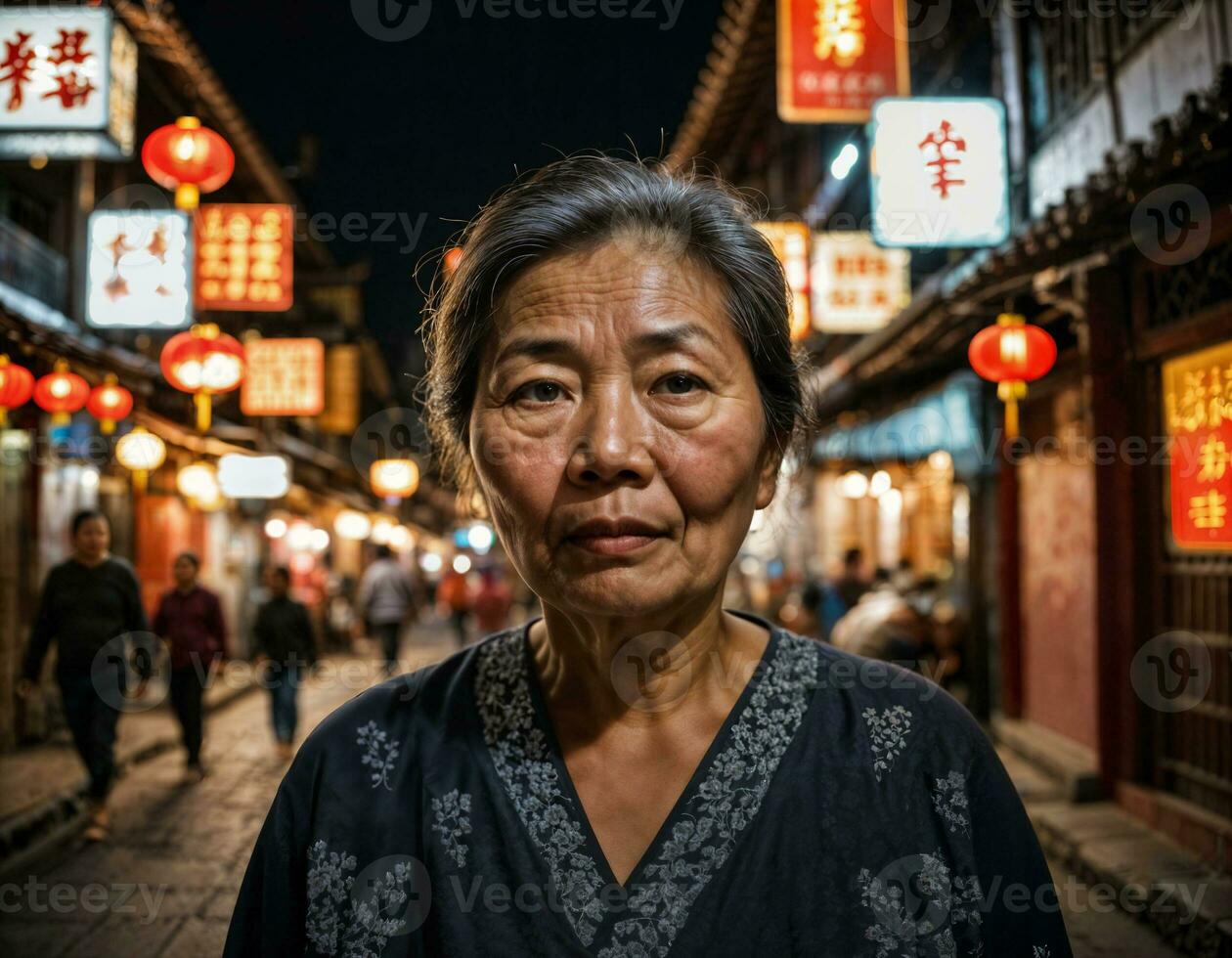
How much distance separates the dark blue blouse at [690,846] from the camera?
1719 mm

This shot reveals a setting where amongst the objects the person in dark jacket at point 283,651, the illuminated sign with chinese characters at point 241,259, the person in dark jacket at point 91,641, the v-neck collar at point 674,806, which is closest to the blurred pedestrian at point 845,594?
the person in dark jacket at point 283,651

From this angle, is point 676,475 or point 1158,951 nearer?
point 676,475

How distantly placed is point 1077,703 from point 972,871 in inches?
350

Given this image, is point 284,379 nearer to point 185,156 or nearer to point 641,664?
point 185,156

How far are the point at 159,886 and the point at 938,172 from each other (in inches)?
355

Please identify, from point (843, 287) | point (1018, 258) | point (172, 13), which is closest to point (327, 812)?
point (1018, 258)

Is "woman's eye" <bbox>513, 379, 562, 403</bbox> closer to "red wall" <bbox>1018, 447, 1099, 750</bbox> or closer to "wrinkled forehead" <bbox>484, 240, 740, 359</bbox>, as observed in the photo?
"wrinkled forehead" <bbox>484, 240, 740, 359</bbox>

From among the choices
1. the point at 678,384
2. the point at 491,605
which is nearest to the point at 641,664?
the point at 678,384

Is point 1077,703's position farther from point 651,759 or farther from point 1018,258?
point 651,759

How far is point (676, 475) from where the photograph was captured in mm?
1719

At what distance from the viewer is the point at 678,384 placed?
1771 millimetres

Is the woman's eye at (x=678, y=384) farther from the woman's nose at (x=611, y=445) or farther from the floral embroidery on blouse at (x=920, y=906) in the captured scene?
the floral embroidery on blouse at (x=920, y=906)

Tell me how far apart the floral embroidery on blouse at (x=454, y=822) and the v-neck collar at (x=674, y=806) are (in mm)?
95

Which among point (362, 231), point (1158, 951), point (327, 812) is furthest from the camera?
point (362, 231)
